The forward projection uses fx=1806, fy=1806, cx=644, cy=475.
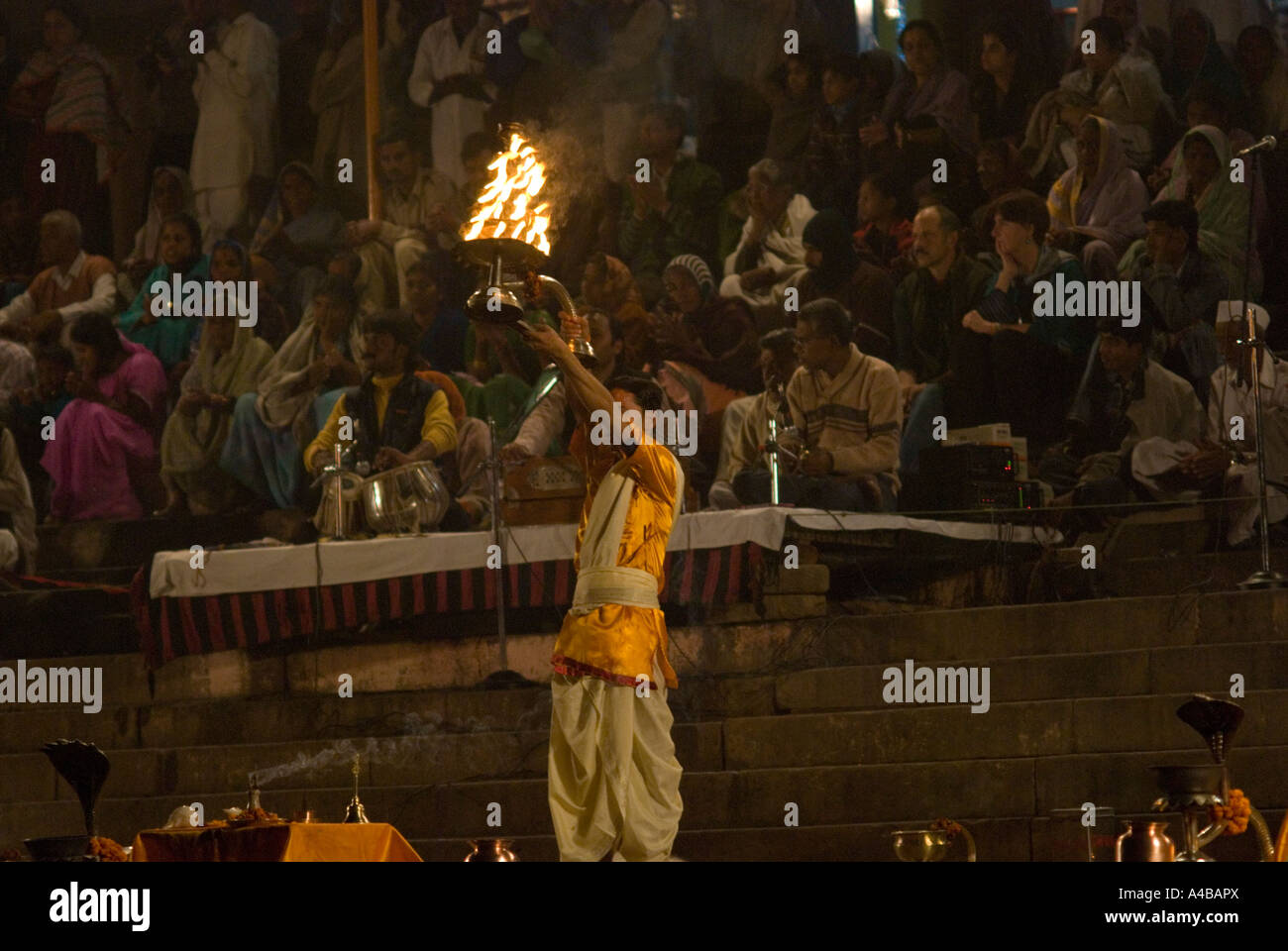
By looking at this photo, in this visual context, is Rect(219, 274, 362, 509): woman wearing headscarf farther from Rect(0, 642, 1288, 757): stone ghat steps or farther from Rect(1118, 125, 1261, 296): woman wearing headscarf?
Rect(1118, 125, 1261, 296): woman wearing headscarf

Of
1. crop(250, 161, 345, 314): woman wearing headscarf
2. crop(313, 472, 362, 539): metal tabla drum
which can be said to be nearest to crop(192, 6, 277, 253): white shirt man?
crop(250, 161, 345, 314): woman wearing headscarf

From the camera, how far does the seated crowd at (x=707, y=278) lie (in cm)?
1013

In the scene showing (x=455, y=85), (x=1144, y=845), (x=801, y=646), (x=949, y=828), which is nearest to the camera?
(x=1144, y=845)

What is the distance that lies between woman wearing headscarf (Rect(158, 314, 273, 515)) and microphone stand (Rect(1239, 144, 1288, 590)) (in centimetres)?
577

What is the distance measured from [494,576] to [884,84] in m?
3.78

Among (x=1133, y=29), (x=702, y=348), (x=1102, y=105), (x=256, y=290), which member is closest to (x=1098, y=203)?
(x=1102, y=105)

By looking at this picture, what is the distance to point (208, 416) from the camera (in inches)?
440

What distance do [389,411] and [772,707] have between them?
11.5 ft

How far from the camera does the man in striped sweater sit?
402 inches

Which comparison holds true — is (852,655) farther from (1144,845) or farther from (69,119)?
(69,119)

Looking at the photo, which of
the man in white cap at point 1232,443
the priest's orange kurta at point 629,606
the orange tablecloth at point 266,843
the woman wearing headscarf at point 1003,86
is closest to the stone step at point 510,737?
the man in white cap at point 1232,443
